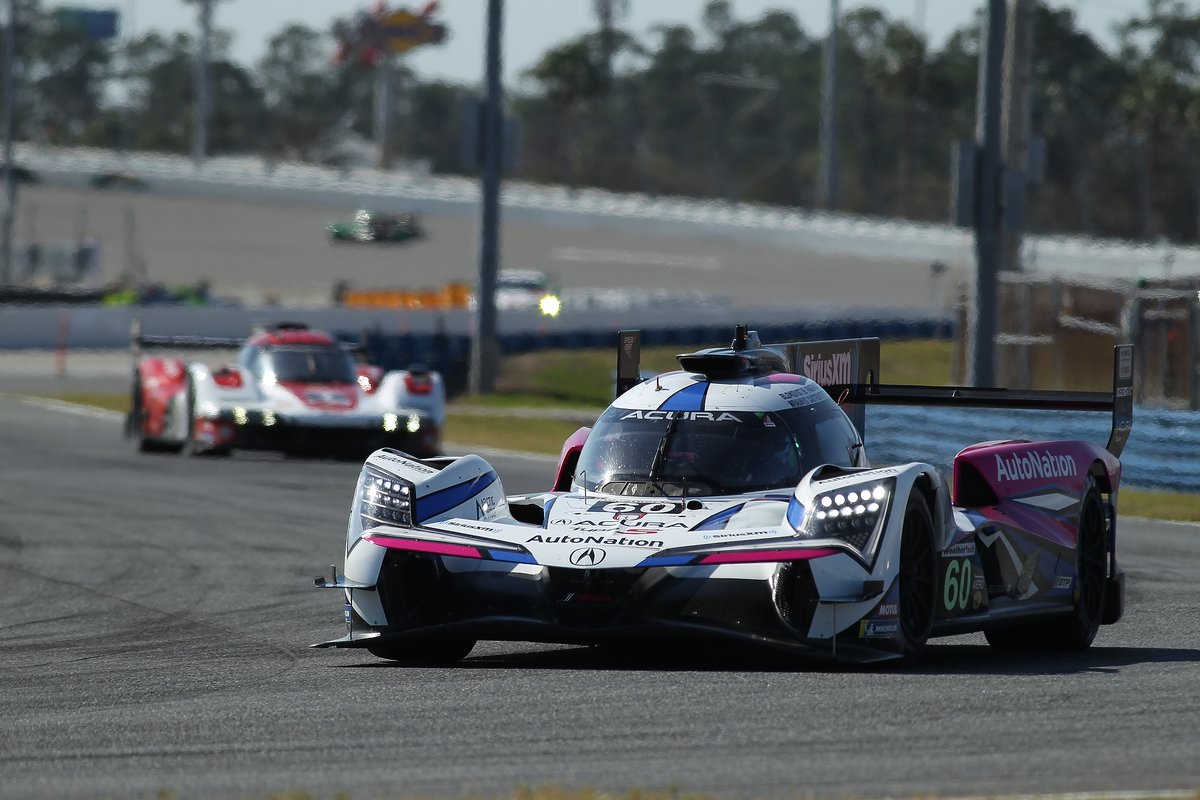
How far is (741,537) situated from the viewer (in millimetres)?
8016

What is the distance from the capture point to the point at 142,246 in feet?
265

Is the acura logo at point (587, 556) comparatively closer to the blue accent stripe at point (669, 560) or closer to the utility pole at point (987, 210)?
the blue accent stripe at point (669, 560)

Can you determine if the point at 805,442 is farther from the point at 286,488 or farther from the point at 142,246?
the point at 142,246

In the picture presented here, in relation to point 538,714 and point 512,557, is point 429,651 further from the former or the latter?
point 538,714

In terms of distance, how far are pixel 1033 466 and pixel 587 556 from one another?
8.02ft

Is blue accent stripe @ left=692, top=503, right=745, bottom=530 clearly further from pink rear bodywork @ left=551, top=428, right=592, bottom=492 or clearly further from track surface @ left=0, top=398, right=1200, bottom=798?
pink rear bodywork @ left=551, top=428, right=592, bottom=492

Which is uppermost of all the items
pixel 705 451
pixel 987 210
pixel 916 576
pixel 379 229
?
pixel 987 210

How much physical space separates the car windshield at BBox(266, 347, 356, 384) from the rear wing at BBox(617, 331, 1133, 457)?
11448 millimetres

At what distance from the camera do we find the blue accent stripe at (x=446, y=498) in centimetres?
856

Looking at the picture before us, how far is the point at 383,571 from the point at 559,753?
2376mm

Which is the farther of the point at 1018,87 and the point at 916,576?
the point at 1018,87

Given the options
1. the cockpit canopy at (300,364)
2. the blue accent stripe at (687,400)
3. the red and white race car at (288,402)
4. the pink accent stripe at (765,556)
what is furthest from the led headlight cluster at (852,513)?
the cockpit canopy at (300,364)

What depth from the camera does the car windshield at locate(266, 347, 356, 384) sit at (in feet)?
71.9

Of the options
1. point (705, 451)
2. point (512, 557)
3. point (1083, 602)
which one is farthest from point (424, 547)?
point (1083, 602)
